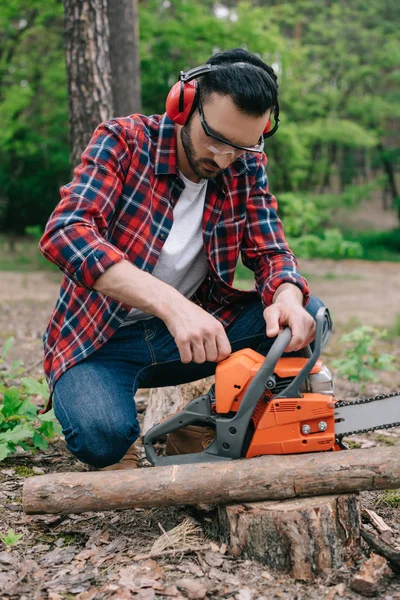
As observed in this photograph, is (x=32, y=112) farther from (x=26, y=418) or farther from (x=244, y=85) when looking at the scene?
(x=244, y=85)

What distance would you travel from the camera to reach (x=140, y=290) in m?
2.17

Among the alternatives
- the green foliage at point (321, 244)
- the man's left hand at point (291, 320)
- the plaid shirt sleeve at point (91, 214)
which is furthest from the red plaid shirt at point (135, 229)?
the green foliage at point (321, 244)

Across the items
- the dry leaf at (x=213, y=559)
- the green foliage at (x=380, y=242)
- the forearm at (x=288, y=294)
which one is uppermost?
the forearm at (x=288, y=294)

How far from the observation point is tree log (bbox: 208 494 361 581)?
204cm

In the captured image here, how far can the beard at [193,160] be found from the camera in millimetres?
2436

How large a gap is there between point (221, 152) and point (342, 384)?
8.38 ft

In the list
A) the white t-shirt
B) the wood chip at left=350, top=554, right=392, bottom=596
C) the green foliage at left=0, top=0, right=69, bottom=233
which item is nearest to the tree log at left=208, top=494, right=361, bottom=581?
the wood chip at left=350, top=554, right=392, bottom=596

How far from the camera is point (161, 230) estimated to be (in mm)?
2549

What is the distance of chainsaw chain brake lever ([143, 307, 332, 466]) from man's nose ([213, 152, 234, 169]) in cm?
67

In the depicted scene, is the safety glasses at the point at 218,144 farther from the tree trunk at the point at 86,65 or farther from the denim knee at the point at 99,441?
the tree trunk at the point at 86,65

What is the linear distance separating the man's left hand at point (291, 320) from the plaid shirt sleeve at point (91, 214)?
2.02 ft

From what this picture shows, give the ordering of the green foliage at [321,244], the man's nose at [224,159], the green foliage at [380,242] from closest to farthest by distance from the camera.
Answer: the man's nose at [224,159] < the green foliage at [321,244] < the green foliage at [380,242]

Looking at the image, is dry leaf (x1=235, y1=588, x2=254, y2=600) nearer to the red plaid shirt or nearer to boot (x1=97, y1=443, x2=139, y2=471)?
boot (x1=97, y1=443, x2=139, y2=471)

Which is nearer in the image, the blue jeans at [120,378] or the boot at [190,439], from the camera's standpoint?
the blue jeans at [120,378]
